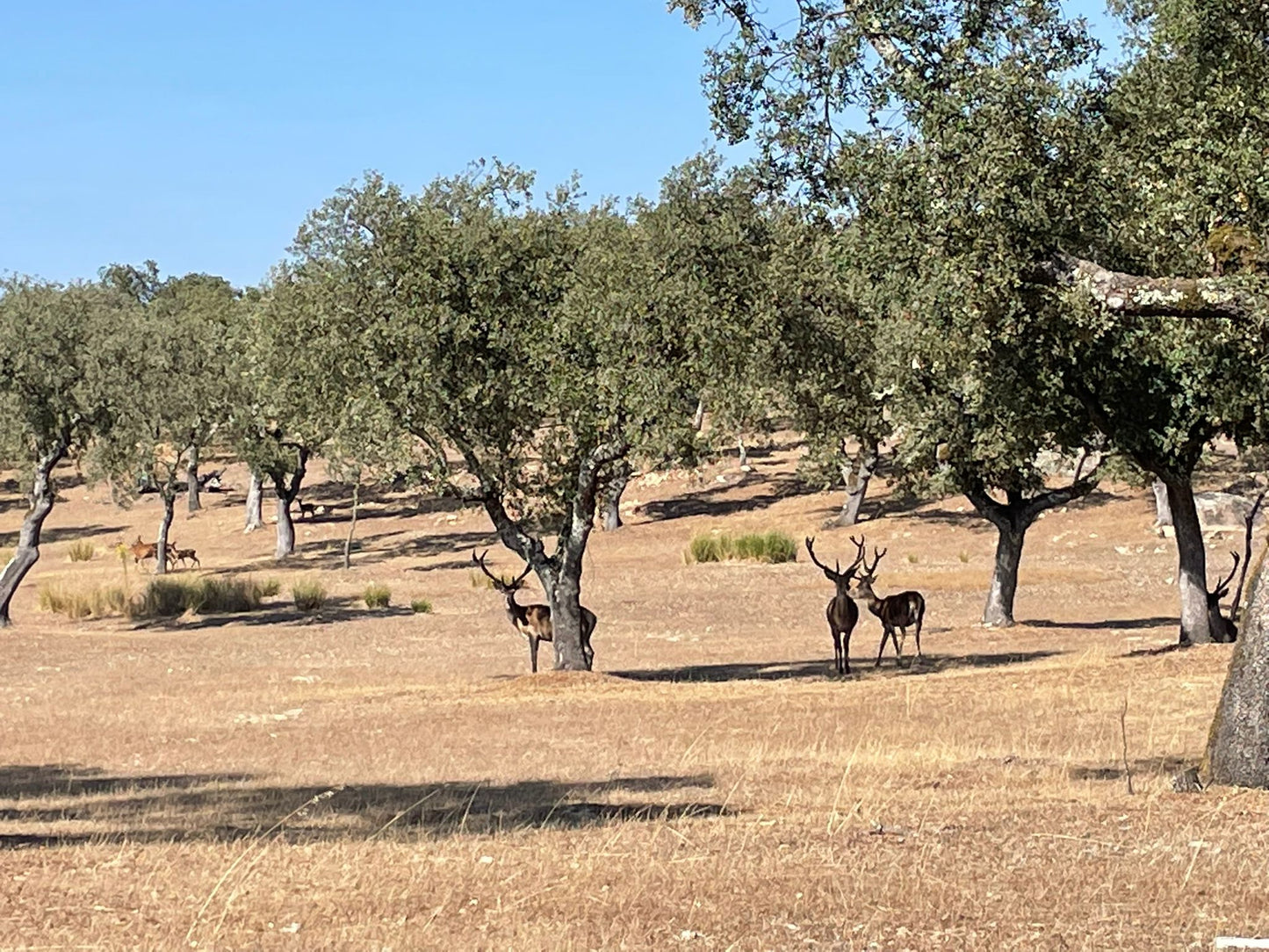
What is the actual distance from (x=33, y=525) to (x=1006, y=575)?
23.2 metres

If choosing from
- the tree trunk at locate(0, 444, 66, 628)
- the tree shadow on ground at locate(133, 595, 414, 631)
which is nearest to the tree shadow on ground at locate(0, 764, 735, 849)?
the tree trunk at locate(0, 444, 66, 628)

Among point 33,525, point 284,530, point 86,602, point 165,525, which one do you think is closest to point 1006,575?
point 33,525

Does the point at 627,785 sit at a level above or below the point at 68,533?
below

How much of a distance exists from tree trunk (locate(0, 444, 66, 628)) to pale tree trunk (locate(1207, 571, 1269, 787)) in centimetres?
3350

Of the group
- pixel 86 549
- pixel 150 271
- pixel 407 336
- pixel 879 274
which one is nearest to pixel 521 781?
pixel 879 274

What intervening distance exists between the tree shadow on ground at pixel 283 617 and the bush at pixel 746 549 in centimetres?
1099

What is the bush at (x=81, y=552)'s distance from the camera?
63.6 meters

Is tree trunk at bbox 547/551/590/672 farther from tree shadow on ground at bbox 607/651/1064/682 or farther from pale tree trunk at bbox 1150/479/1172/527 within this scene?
pale tree trunk at bbox 1150/479/1172/527

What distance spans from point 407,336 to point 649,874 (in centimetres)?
1632

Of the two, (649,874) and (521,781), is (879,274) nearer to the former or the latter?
(521,781)

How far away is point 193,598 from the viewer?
44812mm

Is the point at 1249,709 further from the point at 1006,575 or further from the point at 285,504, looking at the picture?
the point at 285,504

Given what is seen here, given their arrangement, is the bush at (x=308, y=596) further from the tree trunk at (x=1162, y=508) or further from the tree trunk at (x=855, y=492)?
the tree trunk at (x=1162, y=508)

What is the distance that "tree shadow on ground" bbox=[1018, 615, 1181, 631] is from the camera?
36.1 m
